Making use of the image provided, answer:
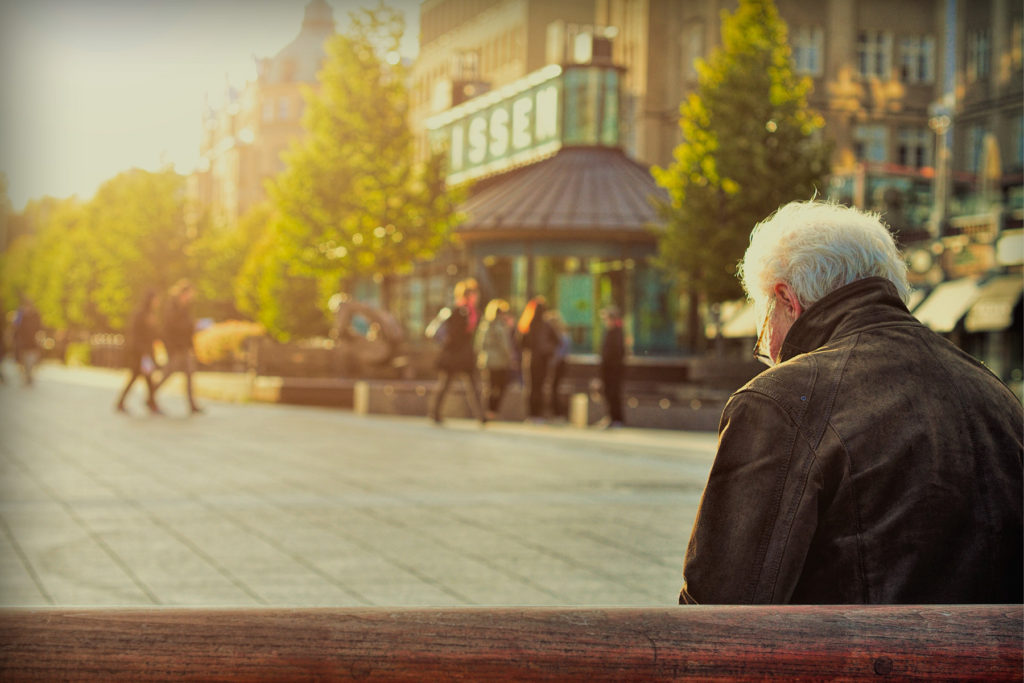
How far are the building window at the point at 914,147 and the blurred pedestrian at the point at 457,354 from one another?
110 ft

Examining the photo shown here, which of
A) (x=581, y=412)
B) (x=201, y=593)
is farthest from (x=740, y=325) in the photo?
(x=201, y=593)

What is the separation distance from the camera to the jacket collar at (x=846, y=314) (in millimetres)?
2369

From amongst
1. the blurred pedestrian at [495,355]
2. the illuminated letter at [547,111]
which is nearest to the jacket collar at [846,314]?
the blurred pedestrian at [495,355]

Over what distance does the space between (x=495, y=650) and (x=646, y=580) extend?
5.06 metres

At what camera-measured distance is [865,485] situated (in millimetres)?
2154

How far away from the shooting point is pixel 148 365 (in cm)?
1869

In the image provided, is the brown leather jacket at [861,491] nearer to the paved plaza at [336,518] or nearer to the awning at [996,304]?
the paved plaza at [336,518]

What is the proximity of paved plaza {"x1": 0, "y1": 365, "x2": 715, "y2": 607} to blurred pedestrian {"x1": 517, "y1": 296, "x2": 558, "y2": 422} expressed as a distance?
3960mm

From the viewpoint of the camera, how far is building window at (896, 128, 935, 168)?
48500 millimetres

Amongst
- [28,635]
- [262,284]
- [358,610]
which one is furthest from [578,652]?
[262,284]

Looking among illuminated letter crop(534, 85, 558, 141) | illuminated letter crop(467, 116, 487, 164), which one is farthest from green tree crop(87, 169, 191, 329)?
illuminated letter crop(534, 85, 558, 141)

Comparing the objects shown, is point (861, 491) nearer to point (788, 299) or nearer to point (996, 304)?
point (788, 299)

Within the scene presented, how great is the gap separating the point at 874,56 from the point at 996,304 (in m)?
21.3

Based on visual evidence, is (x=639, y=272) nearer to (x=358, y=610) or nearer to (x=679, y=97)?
(x=679, y=97)
